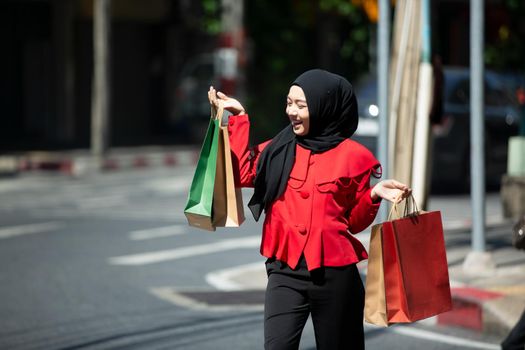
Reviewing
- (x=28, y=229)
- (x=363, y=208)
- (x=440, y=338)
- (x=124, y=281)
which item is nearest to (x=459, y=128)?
(x=28, y=229)

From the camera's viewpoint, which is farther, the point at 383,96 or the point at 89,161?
the point at 89,161

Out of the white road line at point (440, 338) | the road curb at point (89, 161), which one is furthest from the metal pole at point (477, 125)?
the road curb at point (89, 161)

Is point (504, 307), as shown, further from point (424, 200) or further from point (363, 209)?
point (363, 209)

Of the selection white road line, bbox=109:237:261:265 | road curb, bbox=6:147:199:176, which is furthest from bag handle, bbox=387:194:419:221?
road curb, bbox=6:147:199:176

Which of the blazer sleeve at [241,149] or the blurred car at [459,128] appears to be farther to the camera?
the blurred car at [459,128]

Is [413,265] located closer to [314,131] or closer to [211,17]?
[314,131]

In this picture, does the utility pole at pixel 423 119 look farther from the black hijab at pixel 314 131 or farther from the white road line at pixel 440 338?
the black hijab at pixel 314 131

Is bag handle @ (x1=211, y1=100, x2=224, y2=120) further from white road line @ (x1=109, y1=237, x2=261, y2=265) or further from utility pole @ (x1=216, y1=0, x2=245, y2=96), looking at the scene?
utility pole @ (x1=216, y1=0, x2=245, y2=96)

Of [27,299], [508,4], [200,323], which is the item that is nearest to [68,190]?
[508,4]

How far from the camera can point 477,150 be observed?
10461mm

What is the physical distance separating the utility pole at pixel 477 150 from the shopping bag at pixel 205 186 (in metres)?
5.01

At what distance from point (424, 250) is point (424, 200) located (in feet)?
17.8

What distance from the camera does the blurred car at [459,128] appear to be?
56.1ft

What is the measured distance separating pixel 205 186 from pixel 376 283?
83cm
